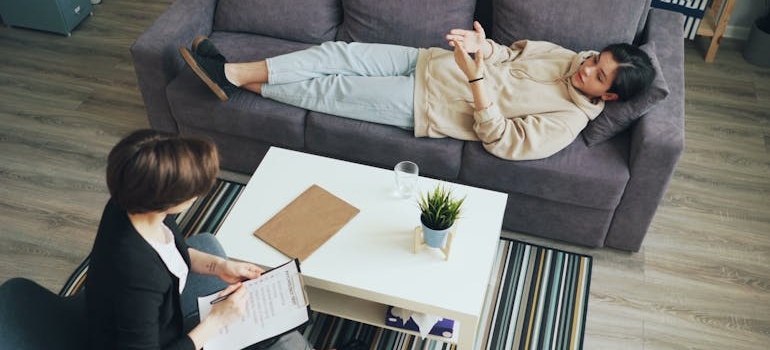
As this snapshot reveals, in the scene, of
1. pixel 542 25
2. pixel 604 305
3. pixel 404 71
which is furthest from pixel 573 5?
pixel 604 305

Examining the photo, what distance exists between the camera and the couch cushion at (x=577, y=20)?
2516 millimetres

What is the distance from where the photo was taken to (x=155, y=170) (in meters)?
1.31

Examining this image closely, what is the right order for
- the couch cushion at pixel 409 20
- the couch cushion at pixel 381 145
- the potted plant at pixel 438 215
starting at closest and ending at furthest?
1. the potted plant at pixel 438 215
2. the couch cushion at pixel 381 145
3. the couch cushion at pixel 409 20

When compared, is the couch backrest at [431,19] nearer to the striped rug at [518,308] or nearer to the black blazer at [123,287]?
A: the striped rug at [518,308]

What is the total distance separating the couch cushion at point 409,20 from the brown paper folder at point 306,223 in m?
0.89

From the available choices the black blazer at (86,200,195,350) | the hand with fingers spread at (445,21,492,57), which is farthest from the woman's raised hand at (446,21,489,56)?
the black blazer at (86,200,195,350)

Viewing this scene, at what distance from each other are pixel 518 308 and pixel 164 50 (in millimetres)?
1636

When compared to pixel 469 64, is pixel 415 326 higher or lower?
lower

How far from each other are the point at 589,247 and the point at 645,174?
420mm

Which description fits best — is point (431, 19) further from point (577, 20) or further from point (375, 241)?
point (375, 241)

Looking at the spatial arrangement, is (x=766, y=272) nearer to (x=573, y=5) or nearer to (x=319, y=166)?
(x=573, y=5)

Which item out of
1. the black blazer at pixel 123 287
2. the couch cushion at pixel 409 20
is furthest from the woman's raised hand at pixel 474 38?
the black blazer at pixel 123 287

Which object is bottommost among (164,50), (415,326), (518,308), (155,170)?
(518,308)

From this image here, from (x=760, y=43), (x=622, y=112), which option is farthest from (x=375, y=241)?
(x=760, y=43)
